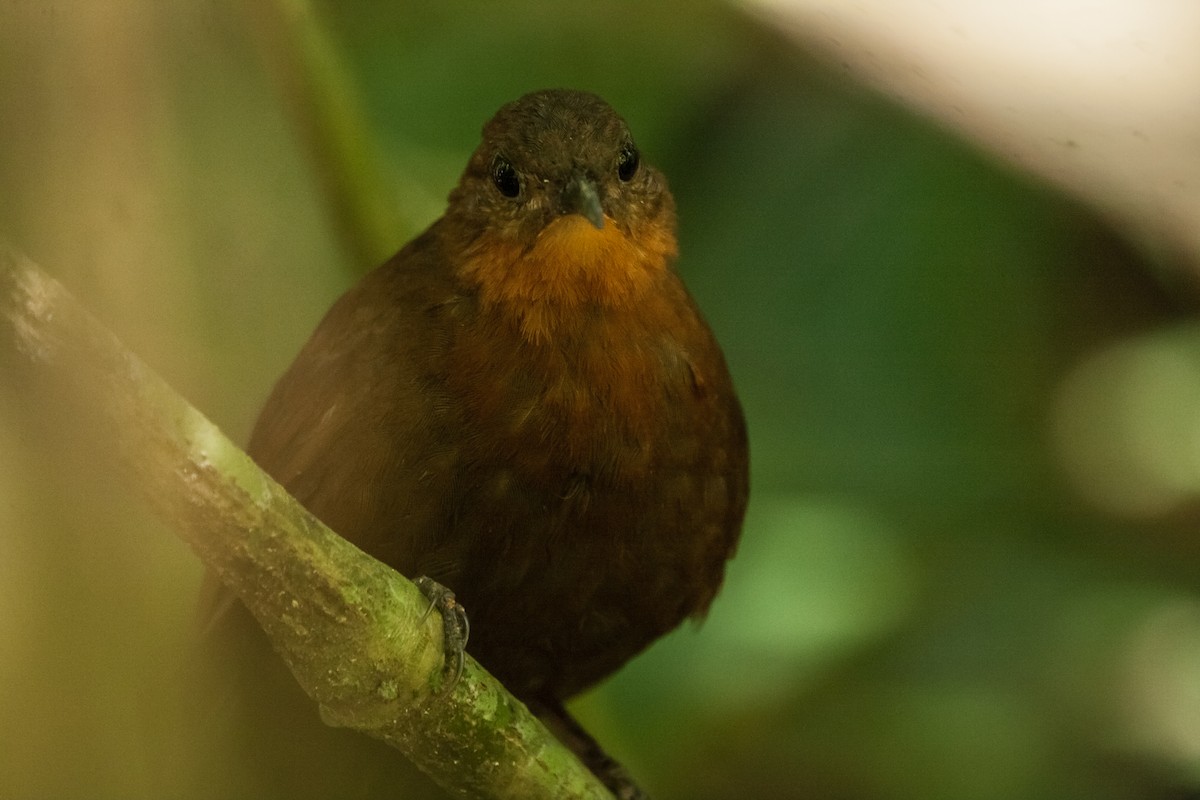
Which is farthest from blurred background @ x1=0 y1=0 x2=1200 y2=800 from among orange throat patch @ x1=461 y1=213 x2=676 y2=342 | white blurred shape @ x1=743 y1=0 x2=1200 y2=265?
orange throat patch @ x1=461 y1=213 x2=676 y2=342

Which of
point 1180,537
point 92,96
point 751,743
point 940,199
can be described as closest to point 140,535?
point 92,96

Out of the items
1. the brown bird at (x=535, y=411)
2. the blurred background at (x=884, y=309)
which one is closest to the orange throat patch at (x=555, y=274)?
the brown bird at (x=535, y=411)

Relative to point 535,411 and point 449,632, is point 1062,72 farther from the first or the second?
point 449,632

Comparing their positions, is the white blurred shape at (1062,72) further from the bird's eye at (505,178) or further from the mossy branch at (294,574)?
the mossy branch at (294,574)

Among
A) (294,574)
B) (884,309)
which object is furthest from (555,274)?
(884,309)

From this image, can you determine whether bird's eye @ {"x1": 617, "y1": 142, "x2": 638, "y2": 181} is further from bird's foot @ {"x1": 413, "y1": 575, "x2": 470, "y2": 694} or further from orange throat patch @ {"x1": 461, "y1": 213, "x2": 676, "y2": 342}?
bird's foot @ {"x1": 413, "y1": 575, "x2": 470, "y2": 694}
